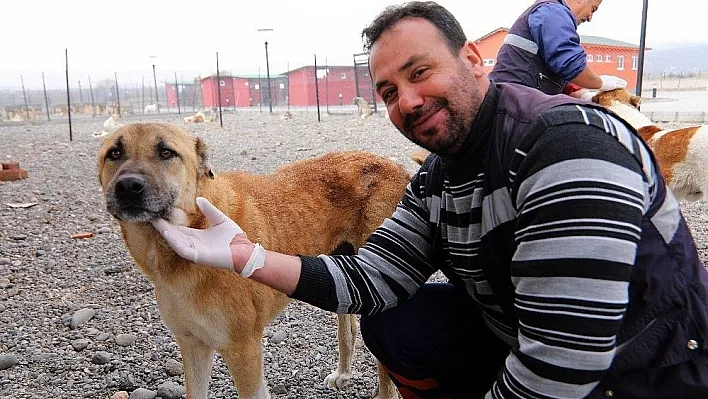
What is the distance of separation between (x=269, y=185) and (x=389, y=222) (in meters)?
1.22

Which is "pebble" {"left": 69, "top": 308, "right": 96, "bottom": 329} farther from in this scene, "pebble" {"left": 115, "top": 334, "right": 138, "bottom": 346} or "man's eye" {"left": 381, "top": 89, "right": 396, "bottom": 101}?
"man's eye" {"left": 381, "top": 89, "right": 396, "bottom": 101}

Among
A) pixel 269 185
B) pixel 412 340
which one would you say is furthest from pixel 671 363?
pixel 269 185

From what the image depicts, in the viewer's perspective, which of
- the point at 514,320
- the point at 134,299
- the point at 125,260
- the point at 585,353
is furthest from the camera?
the point at 125,260

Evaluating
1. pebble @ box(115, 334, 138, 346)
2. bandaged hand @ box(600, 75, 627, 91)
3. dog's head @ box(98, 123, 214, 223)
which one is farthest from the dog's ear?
bandaged hand @ box(600, 75, 627, 91)

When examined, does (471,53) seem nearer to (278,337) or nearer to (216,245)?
(216,245)

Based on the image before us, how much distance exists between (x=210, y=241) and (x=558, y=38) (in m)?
2.83

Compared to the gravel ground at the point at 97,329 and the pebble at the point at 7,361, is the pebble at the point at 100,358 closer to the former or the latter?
the gravel ground at the point at 97,329

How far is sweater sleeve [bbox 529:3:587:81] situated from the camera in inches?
150

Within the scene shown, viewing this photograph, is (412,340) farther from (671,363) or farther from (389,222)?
(671,363)

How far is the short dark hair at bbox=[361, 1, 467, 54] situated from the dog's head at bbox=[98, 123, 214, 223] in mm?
1200

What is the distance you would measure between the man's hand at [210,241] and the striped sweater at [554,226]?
81 centimetres

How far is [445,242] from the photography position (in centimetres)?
212

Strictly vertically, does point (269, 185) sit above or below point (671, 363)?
above

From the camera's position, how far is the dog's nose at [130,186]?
7.73ft
